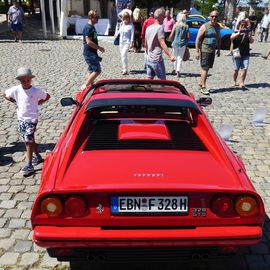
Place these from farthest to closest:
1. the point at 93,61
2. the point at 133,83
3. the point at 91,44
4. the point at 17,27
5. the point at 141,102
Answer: the point at 17,27, the point at 93,61, the point at 91,44, the point at 133,83, the point at 141,102

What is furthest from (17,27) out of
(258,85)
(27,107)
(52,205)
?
(52,205)

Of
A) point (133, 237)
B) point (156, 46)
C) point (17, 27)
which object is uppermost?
point (156, 46)

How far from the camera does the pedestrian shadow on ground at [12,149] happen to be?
5449 millimetres

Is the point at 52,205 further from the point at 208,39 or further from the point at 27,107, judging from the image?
the point at 208,39

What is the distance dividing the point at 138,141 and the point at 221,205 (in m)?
0.94

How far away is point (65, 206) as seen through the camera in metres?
2.71

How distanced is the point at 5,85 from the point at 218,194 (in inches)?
332

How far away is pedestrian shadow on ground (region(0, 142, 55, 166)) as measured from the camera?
5.45 meters

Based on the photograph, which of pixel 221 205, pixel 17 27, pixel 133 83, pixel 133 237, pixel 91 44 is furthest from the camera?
pixel 17 27

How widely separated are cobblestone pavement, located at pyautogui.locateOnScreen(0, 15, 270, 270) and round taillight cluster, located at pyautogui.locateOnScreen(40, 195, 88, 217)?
2.56 ft

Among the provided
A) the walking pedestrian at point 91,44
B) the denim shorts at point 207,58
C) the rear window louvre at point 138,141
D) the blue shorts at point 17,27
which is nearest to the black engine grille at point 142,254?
the rear window louvre at point 138,141

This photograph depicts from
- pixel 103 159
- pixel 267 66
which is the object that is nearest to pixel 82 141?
pixel 103 159

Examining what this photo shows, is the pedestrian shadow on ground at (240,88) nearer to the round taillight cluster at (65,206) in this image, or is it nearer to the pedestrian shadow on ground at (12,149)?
the pedestrian shadow on ground at (12,149)

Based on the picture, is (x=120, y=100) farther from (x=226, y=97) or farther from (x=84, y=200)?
(x=226, y=97)
